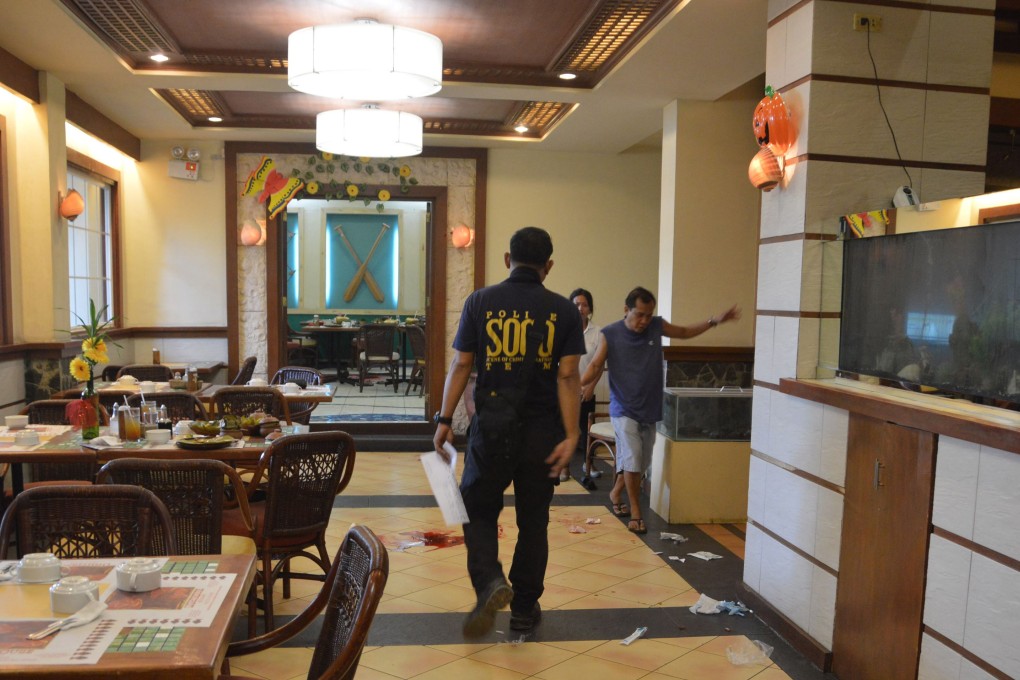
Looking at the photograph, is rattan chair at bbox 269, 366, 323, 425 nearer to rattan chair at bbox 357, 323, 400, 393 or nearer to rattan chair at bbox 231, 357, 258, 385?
rattan chair at bbox 231, 357, 258, 385

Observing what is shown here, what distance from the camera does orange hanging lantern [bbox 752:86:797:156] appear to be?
145 inches

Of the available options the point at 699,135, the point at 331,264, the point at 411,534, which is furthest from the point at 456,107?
the point at 331,264

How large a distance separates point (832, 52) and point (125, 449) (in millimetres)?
3736

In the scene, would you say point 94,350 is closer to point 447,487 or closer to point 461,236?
point 447,487

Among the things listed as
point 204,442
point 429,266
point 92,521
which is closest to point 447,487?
point 204,442

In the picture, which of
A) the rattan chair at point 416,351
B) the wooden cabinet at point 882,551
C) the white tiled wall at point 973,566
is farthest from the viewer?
the rattan chair at point 416,351

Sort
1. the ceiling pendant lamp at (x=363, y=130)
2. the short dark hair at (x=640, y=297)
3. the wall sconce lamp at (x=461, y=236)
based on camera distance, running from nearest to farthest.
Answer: the short dark hair at (x=640, y=297), the ceiling pendant lamp at (x=363, y=130), the wall sconce lamp at (x=461, y=236)

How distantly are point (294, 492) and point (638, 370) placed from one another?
100 inches

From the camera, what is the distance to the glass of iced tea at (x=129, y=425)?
13.4 ft

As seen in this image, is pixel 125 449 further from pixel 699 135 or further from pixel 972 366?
pixel 699 135

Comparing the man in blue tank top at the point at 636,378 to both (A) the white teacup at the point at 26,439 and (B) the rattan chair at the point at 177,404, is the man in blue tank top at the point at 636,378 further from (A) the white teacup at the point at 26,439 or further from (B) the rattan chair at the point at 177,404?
(A) the white teacup at the point at 26,439

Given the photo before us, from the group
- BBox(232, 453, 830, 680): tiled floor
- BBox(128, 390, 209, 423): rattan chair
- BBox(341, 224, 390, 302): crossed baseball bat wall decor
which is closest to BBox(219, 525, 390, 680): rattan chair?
BBox(232, 453, 830, 680): tiled floor

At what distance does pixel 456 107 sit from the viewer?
23.1 ft

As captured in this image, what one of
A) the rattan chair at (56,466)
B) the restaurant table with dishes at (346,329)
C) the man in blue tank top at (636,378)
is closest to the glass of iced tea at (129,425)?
the rattan chair at (56,466)
